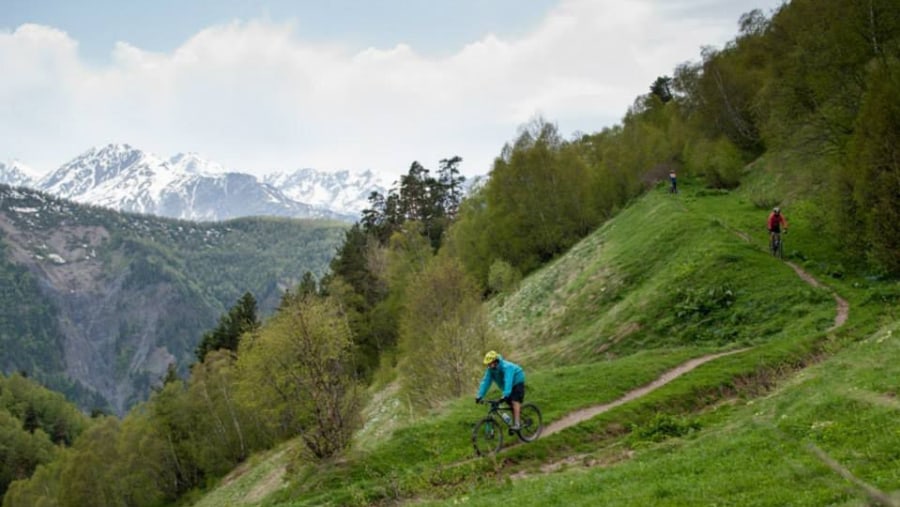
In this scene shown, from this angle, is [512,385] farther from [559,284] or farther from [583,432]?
[559,284]

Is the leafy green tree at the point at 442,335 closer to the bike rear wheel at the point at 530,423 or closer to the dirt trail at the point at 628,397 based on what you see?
the dirt trail at the point at 628,397

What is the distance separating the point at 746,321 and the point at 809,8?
30.0 metres

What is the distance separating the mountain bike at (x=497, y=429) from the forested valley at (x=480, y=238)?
964cm

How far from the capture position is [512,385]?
843 inches

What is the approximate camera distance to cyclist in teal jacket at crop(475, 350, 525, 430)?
69.9ft

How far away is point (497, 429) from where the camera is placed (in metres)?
22.2

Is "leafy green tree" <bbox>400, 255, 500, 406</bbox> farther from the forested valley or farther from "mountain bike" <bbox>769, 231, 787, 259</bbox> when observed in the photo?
"mountain bike" <bbox>769, 231, 787, 259</bbox>

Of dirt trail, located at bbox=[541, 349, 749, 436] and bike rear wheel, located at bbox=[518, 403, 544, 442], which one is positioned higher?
bike rear wheel, located at bbox=[518, 403, 544, 442]

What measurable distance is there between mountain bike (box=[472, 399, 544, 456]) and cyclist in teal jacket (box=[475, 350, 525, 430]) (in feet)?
1.03

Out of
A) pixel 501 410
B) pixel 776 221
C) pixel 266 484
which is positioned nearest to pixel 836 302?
pixel 776 221

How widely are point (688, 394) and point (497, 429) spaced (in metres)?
9.58

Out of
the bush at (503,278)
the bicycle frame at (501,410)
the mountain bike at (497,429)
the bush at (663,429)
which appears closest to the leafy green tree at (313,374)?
the mountain bike at (497,429)

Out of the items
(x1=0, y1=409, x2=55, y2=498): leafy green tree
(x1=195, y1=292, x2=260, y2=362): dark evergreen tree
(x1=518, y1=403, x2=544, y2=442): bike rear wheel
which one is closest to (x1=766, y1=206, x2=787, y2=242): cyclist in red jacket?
(x1=518, y1=403, x2=544, y2=442): bike rear wheel

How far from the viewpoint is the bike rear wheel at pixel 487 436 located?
21891 millimetres
